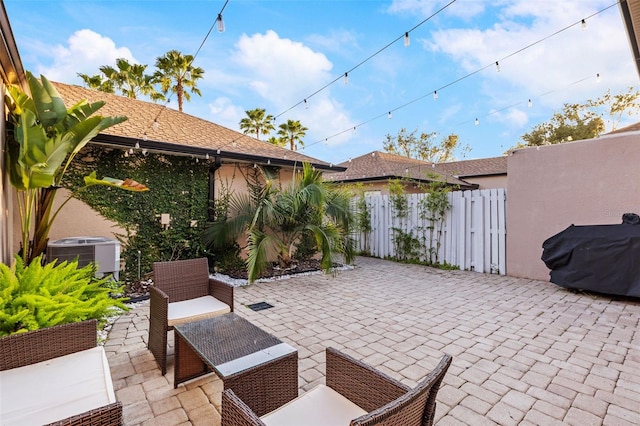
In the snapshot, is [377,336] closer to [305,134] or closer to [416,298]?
[416,298]

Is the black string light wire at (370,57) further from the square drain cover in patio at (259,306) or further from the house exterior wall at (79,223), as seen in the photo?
the house exterior wall at (79,223)

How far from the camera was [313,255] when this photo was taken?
30.6 ft

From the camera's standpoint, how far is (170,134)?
748cm

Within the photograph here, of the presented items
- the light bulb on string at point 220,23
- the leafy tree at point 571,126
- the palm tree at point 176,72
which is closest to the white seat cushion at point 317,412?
the light bulb on string at point 220,23

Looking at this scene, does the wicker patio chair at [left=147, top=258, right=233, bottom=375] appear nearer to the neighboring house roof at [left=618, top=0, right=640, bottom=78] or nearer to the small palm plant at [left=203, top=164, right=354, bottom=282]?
the small palm plant at [left=203, top=164, right=354, bottom=282]

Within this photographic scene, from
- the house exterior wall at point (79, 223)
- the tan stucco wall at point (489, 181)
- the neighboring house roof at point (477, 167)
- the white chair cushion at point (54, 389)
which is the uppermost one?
the neighboring house roof at point (477, 167)

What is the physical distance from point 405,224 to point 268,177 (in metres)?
4.49

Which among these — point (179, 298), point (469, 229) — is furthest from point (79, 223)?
point (469, 229)

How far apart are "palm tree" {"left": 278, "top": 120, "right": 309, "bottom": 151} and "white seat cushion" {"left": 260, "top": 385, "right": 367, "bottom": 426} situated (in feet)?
69.8

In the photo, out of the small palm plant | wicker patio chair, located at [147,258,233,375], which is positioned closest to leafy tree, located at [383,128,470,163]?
the small palm plant

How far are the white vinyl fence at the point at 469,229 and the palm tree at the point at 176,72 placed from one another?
1206cm

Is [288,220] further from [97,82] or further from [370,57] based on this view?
[97,82]

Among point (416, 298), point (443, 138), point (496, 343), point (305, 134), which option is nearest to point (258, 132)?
point (305, 134)

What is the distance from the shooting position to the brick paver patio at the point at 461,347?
2465 mm
